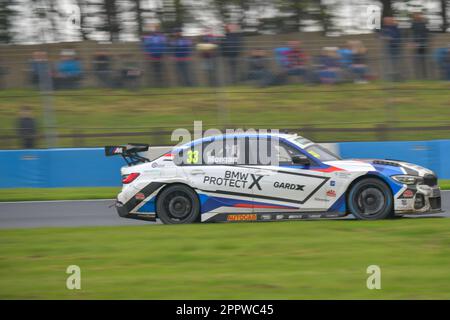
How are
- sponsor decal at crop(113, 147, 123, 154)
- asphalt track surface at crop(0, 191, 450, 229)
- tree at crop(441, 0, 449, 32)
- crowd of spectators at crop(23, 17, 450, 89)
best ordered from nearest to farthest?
sponsor decal at crop(113, 147, 123, 154) < asphalt track surface at crop(0, 191, 450, 229) < crowd of spectators at crop(23, 17, 450, 89) < tree at crop(441, 0, 449, 32)

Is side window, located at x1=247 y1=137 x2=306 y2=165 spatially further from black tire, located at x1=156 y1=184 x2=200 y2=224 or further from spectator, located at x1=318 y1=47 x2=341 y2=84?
spectator, located at x1=318 y1=47 x2=341 y2=84

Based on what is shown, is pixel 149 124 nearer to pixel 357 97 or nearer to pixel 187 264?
pixel 357 97

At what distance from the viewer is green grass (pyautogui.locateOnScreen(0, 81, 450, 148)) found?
18.7 m

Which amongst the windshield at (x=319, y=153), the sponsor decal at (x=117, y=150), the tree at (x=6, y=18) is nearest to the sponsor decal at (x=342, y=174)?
the windshield at (x=319, y=153)

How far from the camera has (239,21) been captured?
2427cm

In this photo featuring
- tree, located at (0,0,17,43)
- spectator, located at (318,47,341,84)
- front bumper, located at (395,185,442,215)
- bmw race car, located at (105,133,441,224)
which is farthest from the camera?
tree, located at (0,0,17,43)

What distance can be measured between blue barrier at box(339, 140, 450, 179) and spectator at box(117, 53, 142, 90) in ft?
15.7

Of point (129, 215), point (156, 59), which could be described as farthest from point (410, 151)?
point (129, 215)

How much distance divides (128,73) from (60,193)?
343 centimetres

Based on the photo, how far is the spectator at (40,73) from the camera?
1866cm

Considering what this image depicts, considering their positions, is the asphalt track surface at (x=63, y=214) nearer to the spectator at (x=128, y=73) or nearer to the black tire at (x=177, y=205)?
the black tire at (x=177, y=205)

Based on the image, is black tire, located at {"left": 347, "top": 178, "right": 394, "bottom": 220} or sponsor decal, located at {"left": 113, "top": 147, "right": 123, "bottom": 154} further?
sponsor decal, located at {"left": 113, "top": 147, "right": 123, "bottom": 154}

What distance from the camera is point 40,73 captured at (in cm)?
1866

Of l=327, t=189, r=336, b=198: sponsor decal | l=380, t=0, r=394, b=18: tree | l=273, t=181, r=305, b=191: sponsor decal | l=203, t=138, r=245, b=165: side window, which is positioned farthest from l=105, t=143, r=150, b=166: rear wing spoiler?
l=380, t=0, r=394, b=18: tree
